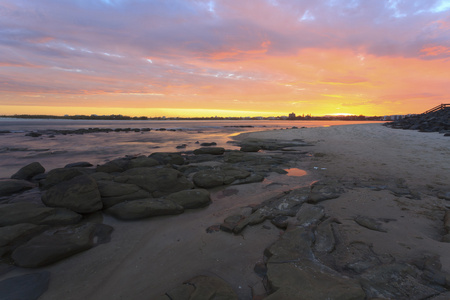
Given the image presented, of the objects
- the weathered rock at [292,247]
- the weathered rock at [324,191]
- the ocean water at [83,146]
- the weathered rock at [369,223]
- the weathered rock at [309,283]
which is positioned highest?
the weathered rock at [324,191]

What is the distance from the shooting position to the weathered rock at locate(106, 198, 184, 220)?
17.2ft

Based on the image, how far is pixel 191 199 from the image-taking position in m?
5.97

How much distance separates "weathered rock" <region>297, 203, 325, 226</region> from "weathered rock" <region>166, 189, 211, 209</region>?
8.59 feet

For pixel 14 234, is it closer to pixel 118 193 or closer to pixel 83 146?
pixel 118 193

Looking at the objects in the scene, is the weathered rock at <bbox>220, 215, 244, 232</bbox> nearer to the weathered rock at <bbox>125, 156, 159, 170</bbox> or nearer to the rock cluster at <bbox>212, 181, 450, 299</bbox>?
the rock cluster at <bbox>212, 181, 450, 299</bbox>

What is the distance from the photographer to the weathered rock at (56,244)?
139 inches

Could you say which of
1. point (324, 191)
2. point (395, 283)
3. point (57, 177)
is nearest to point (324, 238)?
point (395, 283)

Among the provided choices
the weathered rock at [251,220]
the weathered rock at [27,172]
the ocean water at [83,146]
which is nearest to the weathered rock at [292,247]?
the weathered rock at [251,220]

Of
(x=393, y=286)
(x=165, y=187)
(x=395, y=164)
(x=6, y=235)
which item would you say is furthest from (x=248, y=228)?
(x=395, y=164)

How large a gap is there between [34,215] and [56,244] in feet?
5.04

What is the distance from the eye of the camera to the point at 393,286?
2730 mm

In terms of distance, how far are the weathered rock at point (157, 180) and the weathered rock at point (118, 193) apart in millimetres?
335

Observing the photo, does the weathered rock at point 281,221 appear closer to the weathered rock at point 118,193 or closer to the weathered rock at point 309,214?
the weathered rock at point 309,214

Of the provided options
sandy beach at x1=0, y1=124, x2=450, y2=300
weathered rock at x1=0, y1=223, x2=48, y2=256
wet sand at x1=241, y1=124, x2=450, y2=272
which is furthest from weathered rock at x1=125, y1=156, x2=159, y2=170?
wet sand at x1=241, y1=124, x2=450, y2=272
